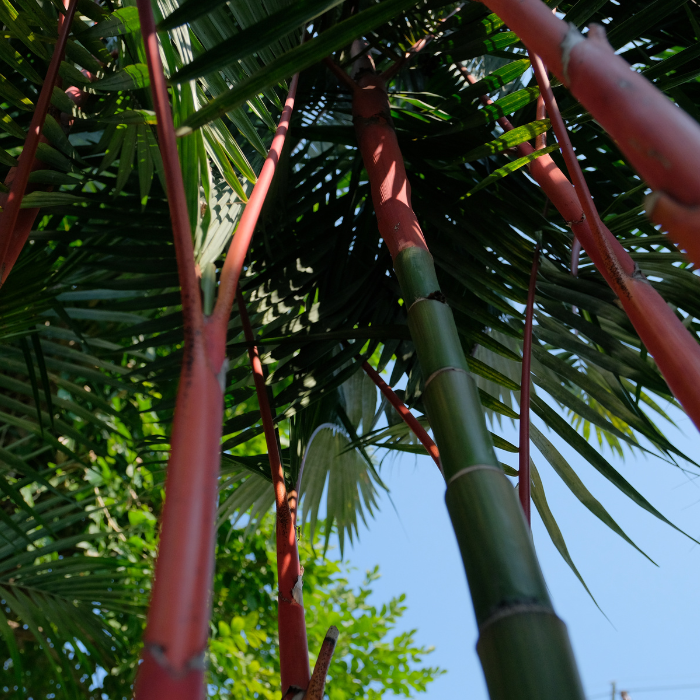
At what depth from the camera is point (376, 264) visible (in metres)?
0.90

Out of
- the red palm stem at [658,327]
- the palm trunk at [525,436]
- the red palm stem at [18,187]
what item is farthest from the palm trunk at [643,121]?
the red palm stem at [18,187]

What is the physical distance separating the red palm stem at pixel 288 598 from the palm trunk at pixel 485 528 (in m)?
0.21

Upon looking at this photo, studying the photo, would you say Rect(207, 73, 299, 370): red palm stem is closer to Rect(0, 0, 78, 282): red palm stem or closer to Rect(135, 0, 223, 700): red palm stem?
Rect(135, 0, 223, 700): red palm stem

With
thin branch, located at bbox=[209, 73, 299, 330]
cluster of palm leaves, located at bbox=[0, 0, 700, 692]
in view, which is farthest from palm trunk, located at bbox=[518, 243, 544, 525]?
thin branch, located at bbox=[209, 73, 299, 330]

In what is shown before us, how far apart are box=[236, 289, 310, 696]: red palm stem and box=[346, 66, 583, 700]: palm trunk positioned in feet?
0.69

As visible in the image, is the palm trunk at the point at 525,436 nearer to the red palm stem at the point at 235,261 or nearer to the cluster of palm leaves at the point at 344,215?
the cluster of palm leaves at the point at 344,215

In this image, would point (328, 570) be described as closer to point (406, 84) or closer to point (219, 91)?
point (406, 84)

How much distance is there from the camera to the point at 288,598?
515 millimetres

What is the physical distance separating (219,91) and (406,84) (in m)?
0.72

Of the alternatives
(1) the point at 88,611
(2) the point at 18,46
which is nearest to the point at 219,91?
(2) the point at 18,46

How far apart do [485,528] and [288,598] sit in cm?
25

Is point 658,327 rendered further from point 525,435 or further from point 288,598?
point 288,598

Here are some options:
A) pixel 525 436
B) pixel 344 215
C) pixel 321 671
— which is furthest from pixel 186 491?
pixel 344 215

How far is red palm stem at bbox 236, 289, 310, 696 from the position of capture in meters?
0.47
